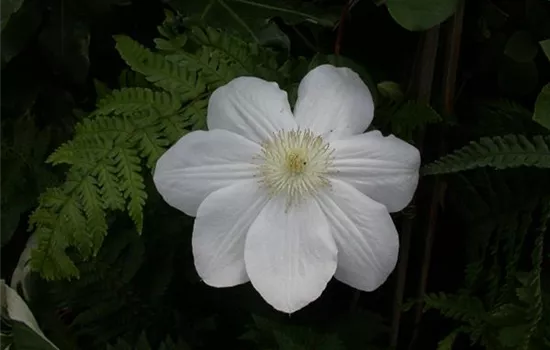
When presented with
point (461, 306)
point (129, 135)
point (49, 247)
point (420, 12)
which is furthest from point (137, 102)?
point (461, 306)

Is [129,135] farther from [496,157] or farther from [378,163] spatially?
[496,157]

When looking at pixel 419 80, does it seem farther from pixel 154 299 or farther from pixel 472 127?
pixel 154 299

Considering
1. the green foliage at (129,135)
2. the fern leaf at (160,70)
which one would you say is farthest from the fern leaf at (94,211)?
the fern leaf at (160,70)

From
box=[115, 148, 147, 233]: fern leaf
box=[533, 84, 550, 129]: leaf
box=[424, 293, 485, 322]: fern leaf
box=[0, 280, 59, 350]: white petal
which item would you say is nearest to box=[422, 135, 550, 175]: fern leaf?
box=[533, 84, 550, 129]: leaf

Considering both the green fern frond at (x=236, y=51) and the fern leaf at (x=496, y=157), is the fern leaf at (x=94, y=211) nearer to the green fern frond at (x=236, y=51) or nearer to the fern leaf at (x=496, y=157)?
the green fern frond at (x=236, y=51)

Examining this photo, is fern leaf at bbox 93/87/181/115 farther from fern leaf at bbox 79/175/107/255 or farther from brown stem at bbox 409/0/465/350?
brown stem at bbox 409/0/465/350
